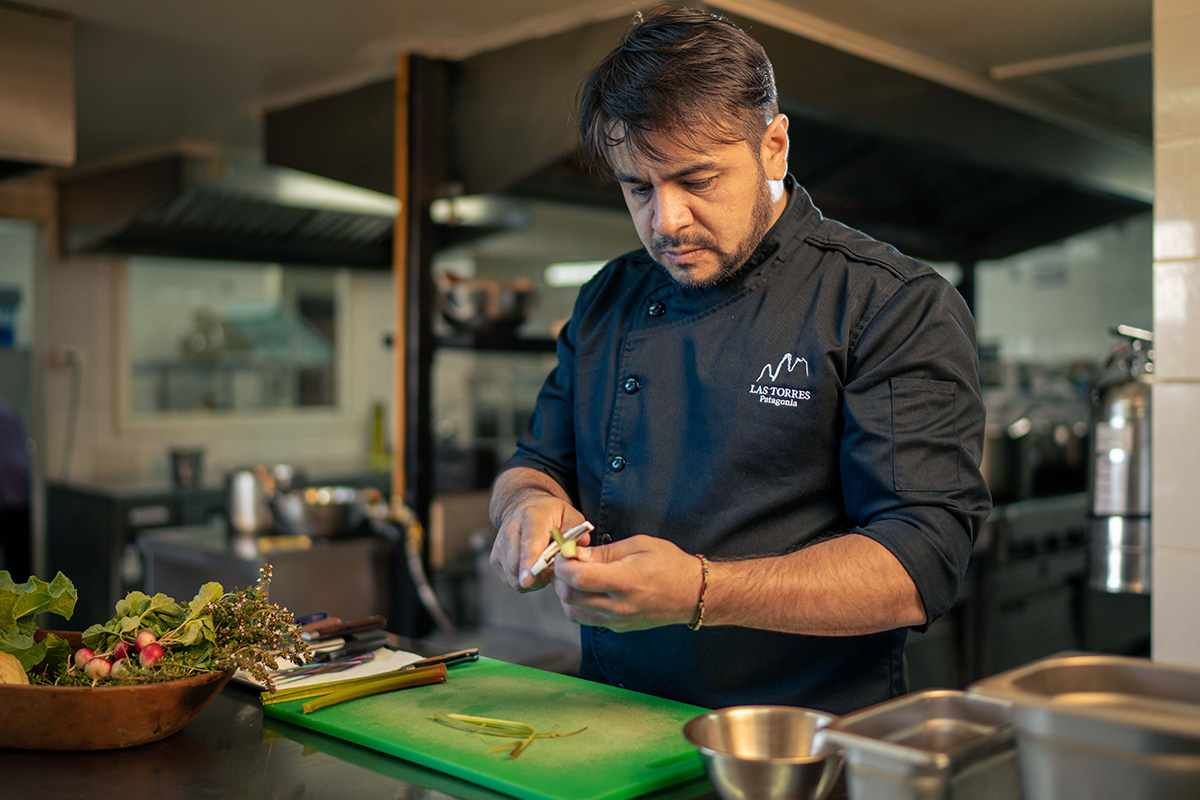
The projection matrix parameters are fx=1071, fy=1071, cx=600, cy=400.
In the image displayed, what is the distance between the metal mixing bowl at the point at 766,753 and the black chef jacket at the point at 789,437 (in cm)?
34

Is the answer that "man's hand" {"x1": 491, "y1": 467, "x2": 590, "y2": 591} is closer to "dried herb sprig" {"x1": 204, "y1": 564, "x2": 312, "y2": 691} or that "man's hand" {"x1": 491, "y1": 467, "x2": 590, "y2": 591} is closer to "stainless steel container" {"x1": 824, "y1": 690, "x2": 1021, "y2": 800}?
"dried herb sprig" {"x1": 204, "y1": 564, "x2": 312, "y2": 691}

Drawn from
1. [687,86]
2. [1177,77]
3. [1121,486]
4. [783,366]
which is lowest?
[1121,486]

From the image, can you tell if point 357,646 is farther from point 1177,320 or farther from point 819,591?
point 1177,320

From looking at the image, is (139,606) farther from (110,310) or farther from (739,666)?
(110,310)

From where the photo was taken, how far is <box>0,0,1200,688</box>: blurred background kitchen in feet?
9.76

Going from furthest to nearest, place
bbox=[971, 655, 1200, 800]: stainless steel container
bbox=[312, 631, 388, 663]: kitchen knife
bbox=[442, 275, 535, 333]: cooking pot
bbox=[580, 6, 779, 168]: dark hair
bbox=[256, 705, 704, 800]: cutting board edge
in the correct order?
bbox=[442, 275, 535, 333]: cooking pot, bbox=[312, 631, 388, 663]: kitchen knife, bbox=[580, 6, 779, 168]: dark hair, bbox=[256, 705, 704, 800]: cutting board edge, bbox=[971, 655, 1200, 800]: stainless steel container

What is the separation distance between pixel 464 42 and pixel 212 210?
2027 mm

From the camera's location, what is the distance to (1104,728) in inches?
29.2

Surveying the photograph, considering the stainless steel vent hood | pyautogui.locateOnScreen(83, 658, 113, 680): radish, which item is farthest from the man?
the stainless steel vent hood

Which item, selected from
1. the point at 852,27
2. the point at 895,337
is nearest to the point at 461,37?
the point at 852,27

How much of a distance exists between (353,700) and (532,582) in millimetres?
298

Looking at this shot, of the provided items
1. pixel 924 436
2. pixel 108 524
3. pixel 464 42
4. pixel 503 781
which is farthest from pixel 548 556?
pixel 108 524

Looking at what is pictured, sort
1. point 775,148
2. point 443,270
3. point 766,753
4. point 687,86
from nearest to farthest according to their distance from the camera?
point 766,753 < point 687,86 < point 775,148 < point 443,270

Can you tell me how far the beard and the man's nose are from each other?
0.02 meters
